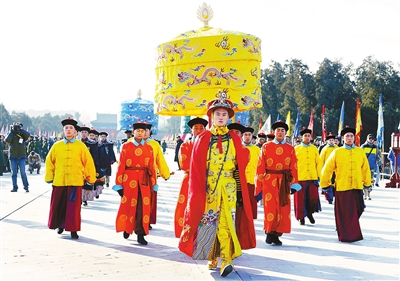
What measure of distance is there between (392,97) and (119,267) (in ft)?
114

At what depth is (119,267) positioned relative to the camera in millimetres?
6223

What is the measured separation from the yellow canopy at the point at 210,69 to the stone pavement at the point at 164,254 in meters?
2.08

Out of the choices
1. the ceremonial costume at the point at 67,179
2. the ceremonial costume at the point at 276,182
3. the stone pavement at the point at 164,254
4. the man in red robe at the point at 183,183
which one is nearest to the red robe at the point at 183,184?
the man in red robe at the point at 183,183

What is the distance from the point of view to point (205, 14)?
8633 mm

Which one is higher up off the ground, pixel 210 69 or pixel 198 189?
pixel 210 69

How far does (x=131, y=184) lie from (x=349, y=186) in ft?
10.8

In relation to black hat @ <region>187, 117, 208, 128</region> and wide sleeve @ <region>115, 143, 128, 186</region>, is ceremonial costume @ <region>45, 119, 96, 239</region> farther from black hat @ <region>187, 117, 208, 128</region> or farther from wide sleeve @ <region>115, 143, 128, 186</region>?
black hat @ <region>187, 117, 208, 128</region>

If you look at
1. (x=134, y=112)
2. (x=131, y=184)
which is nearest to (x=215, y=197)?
(x=131, y=184)

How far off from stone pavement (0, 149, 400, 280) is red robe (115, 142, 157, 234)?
1.03 ft

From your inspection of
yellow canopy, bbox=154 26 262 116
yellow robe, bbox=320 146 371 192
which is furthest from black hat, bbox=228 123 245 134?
yellow robe, bbox=320 146 371 192

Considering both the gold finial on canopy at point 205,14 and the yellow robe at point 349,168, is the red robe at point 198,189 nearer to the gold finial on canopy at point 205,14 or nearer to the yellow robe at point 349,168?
the yellow robe at point 349,168

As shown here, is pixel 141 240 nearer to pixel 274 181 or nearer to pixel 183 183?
pixel 183 183

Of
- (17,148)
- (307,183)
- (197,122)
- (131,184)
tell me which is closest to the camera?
(197,122)

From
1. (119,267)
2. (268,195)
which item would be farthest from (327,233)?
(119,267)
